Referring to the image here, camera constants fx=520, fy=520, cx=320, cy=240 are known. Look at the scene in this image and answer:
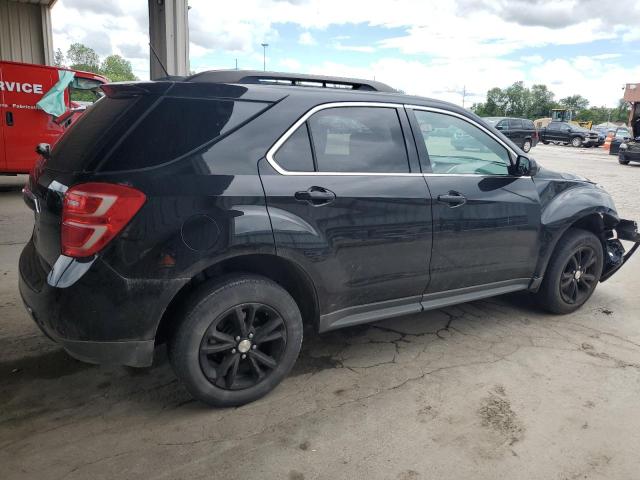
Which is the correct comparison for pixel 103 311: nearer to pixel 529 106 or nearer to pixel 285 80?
pixel 285 80

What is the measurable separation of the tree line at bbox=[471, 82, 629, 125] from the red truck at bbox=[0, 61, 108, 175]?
68.9 m

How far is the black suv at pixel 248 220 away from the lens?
2443mm

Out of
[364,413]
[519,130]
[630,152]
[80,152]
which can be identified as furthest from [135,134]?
[519,130]

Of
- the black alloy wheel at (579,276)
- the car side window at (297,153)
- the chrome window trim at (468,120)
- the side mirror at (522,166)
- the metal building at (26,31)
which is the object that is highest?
the metal building at (26,31)

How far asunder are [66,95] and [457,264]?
29.4 feet

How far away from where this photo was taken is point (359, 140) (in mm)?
3178

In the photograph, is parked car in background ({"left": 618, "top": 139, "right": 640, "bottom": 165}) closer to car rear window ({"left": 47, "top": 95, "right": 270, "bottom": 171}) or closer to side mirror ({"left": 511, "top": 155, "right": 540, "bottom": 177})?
side mirror ({"left": 511, "top": 155, "right": 540, "bottom": 177})

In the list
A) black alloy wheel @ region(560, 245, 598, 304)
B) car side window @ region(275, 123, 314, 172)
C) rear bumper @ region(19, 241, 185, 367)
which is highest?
car side window @ region(275, 123, 314, 172)

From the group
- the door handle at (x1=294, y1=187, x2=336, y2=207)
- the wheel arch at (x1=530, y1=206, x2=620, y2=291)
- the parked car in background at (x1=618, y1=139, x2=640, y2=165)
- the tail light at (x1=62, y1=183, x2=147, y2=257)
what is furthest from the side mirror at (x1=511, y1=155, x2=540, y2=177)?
the parked car in background at (x1=618, y1=139, x2=640, y2=165)

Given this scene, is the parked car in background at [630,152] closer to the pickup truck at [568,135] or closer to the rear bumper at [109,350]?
the pickup truck at [568,135]

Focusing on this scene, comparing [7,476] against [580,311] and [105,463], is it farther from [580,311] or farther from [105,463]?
[580,311]

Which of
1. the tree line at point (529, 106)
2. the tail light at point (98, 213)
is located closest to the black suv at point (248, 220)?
the tail light at point (98, 213)

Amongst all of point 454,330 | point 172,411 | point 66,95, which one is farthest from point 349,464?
point 66,95

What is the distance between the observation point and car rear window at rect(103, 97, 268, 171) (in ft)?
8.13
